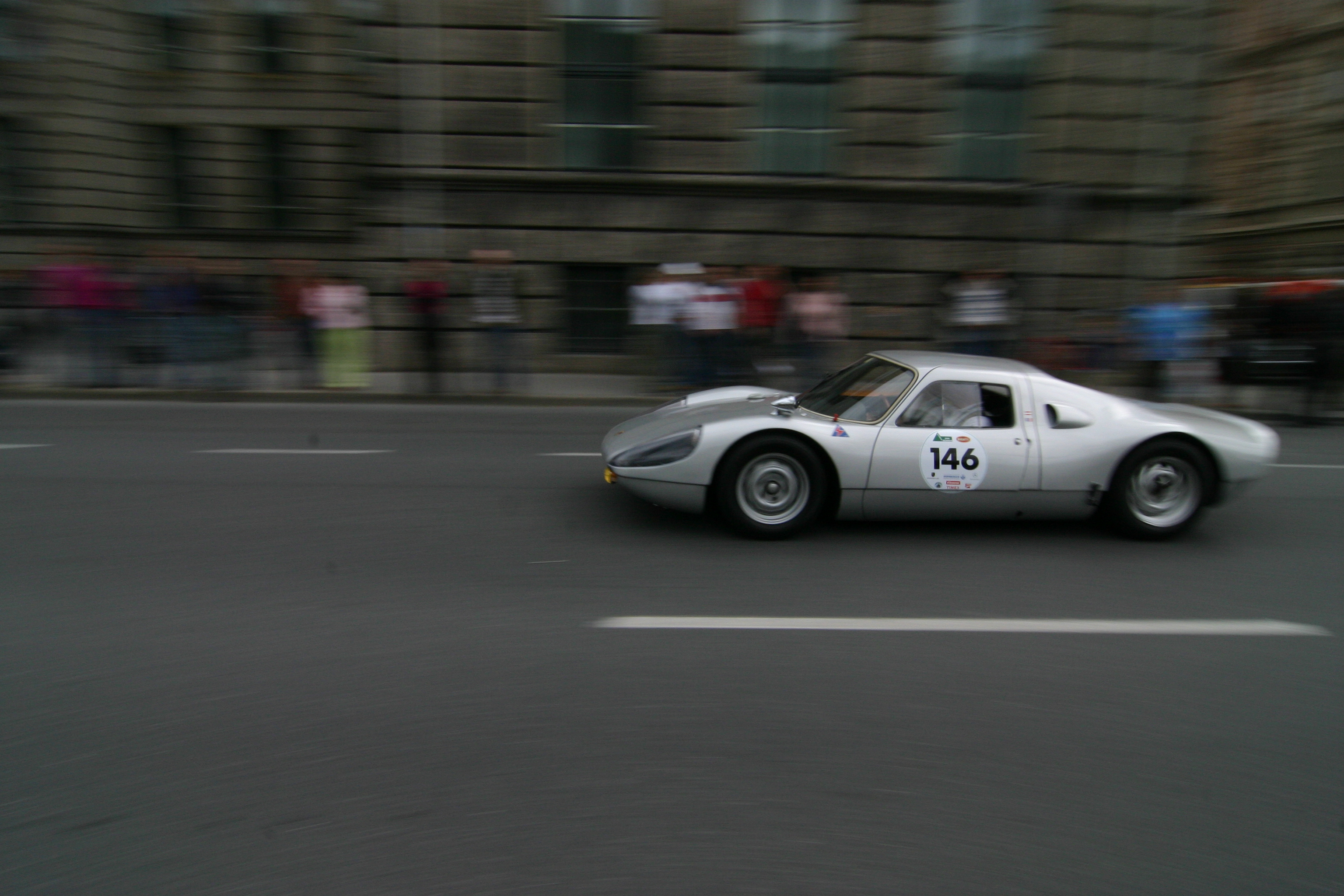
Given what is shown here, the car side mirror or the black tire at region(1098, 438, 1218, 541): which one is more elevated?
the car side mirror

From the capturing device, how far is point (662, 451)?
5719 mm

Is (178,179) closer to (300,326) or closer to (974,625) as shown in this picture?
(300,326)

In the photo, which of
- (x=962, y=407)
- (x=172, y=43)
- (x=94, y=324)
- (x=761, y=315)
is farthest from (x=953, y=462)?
(x=172, y=43)

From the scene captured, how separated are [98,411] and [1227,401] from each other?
14.1m

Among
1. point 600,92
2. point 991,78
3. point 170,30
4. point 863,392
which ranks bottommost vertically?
point 863,392

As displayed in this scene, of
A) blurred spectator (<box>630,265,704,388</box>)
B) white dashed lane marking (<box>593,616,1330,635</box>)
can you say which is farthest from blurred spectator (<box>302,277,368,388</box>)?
white dashed lane marking (<box>593,616,1330,635</box>)

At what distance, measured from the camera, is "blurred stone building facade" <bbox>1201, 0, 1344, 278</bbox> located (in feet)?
87.4

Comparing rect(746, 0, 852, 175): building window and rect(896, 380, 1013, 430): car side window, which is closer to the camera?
rect(896, 380, 1013, 430): car side window

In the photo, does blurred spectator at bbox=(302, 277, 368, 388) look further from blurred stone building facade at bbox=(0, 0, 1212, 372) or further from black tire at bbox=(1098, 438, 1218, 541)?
black tire at bbox=(1098, 438, 1218, 541)

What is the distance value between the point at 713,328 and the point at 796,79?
208 inches

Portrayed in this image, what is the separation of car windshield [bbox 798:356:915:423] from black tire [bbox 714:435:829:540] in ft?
1.34

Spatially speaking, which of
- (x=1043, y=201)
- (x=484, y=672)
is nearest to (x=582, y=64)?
(x=1043, y=201)

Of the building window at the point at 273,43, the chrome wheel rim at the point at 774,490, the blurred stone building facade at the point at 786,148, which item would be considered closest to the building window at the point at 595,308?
the blurred stone building facade at the point at 786,148

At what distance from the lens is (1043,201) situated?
608 inches
